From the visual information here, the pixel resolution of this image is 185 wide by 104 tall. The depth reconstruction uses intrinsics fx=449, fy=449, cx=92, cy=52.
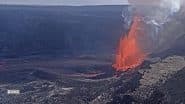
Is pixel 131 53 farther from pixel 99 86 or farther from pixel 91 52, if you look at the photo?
pixel 99 86

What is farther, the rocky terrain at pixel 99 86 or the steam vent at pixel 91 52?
the steam vent at pixel 91 52

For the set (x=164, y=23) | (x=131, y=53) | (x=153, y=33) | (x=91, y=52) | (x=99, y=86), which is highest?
(x=164, y=23)

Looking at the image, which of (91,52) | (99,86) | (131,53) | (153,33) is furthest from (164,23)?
(99,86)

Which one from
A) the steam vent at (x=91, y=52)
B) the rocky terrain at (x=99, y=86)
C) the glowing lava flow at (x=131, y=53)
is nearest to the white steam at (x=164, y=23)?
the steam vent at (x=91, y=52)

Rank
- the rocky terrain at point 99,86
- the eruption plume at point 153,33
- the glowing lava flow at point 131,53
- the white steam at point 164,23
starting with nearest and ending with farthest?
the rocky terrain at point 99,86
the glowing lava flow at point 131,53
the eruption plume at point 153,33
the white steam at point 164,23

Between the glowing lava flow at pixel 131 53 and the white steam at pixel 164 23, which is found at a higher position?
the white steam at pixel 164 23

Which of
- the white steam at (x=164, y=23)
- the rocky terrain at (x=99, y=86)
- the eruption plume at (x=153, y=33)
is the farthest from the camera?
the white steam at (x=164, y=23)

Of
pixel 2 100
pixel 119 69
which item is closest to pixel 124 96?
pixel 2 100

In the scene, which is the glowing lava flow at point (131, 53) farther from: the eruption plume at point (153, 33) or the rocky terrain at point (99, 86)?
the rocky terrain at point (99, 86)
